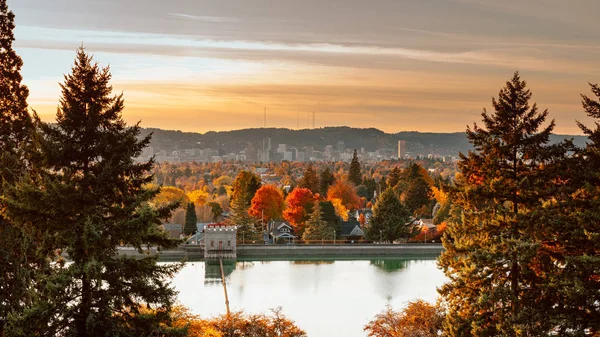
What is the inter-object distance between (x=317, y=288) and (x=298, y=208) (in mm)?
15106

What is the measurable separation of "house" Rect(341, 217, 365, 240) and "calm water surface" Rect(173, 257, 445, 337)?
17.3 ft

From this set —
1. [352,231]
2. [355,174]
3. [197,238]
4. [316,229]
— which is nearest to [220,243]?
[197,238]

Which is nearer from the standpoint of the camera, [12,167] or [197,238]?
[12,167]

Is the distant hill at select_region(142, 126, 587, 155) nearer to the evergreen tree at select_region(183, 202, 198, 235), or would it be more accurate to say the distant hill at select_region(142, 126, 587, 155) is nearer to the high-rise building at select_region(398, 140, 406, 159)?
the high-rise building at select_region(398, 140, 406, 159)

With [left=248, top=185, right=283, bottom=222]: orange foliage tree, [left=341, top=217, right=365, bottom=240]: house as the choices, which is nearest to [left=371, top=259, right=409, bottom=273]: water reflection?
[left=341, top=217, right=365, bottom=240]: house

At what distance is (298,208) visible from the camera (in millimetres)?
38625

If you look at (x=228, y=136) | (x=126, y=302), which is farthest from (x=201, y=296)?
(x=228, y=136)

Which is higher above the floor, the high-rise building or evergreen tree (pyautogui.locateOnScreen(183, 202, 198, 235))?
the high-rise building

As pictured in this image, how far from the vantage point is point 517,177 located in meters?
8.09

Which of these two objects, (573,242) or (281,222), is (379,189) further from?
(573,242)

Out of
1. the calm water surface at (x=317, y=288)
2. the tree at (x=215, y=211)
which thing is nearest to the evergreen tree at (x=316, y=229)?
the calm water surface at (x=317, y=288)

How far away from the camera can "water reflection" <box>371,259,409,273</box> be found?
95.9ft

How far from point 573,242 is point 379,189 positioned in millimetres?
43797

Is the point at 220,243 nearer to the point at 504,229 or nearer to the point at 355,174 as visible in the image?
the point at 504,229
